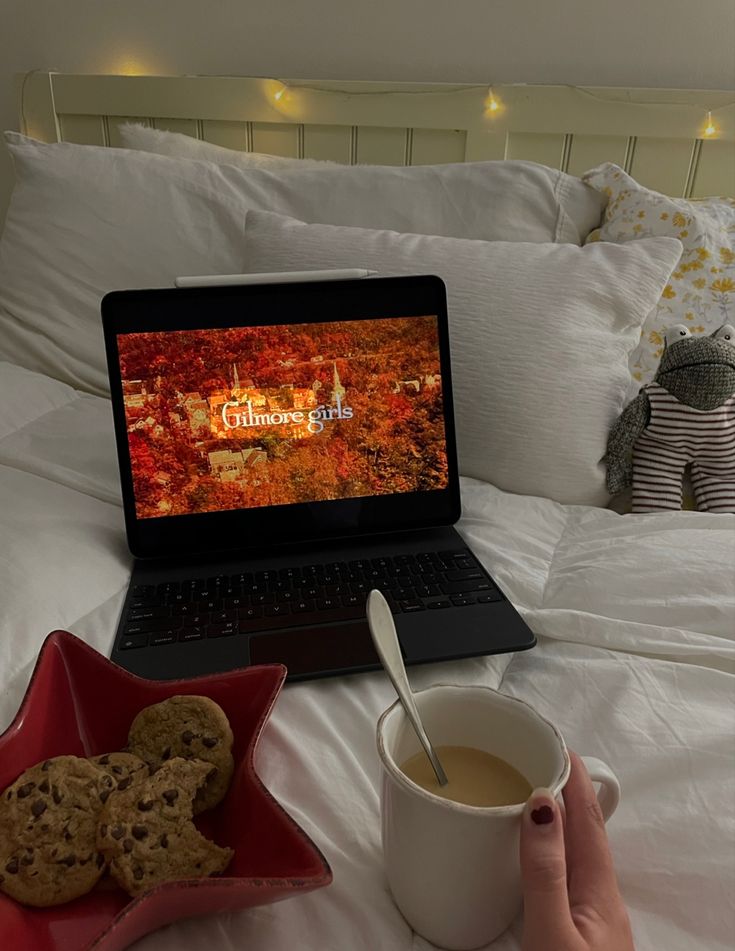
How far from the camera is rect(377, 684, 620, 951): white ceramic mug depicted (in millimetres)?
376

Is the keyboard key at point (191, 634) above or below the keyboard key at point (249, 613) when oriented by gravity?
above

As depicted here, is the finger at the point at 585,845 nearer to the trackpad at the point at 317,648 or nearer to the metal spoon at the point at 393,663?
the metal spoon at the point at 393,663

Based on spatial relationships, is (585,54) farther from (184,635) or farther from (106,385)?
(184,635)

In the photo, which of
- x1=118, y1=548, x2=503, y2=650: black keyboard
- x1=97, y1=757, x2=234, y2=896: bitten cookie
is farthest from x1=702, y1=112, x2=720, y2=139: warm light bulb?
x1=97, y1=757, x2=234, y2=896: bitten cookie

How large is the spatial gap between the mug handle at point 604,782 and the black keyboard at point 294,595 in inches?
11.1

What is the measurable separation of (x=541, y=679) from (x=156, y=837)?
0.38 m

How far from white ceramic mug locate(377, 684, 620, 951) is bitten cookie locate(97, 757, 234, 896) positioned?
→ 0.11m

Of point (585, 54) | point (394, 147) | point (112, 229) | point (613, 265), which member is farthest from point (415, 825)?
point (585, 54)

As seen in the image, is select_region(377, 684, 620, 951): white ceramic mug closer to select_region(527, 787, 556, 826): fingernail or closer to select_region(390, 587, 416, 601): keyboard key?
select_region(527, 787, 556, 826): fingernail

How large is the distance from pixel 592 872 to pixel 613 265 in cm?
82

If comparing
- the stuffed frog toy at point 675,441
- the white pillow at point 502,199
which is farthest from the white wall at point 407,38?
the stuffed frog toy at point 675,441

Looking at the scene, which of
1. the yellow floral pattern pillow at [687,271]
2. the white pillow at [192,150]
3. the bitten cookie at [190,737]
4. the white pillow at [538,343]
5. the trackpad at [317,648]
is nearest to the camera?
the bitten cookie at [190,737]

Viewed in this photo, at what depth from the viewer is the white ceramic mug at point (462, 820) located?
0.38 metres

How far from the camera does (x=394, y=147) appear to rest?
4.94 ft
